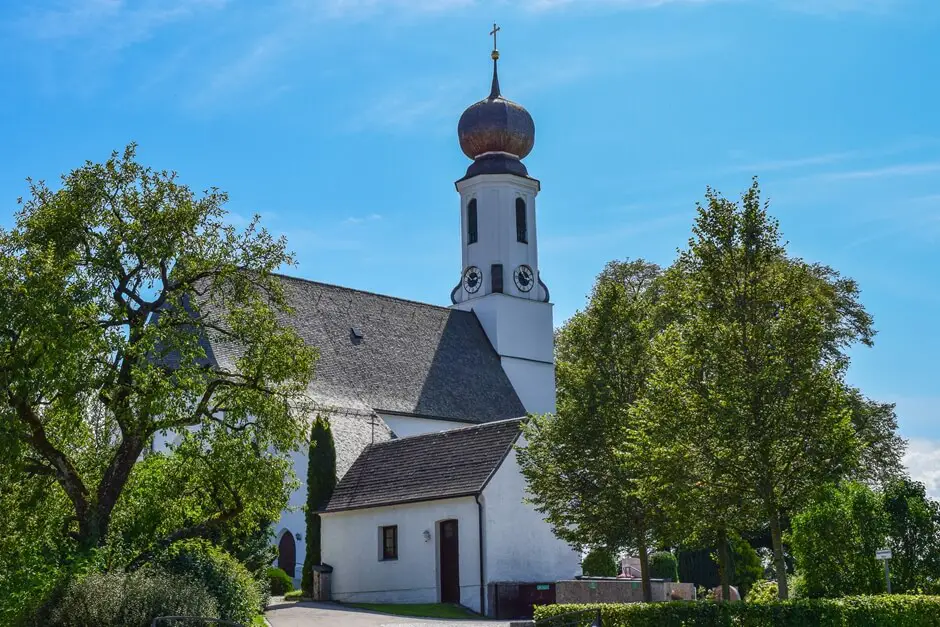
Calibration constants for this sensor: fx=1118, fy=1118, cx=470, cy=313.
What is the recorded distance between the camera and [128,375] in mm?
17203

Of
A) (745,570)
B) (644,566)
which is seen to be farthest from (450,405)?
(644,566)

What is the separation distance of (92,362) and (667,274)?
9612 mm

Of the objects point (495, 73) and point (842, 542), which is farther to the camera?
point (495, 73)

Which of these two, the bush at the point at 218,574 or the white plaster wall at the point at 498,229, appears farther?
the white plaster wall at the point at 498,229

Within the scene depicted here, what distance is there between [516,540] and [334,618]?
5.96 metres

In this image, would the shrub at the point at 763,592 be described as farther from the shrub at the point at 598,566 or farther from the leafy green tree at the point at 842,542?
the shrub at the point at 598,566

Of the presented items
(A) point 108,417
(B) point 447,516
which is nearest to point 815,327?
(A) point 108,417

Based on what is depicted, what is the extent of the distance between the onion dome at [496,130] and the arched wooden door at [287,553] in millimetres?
23422

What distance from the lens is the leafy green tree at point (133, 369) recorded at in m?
15.9

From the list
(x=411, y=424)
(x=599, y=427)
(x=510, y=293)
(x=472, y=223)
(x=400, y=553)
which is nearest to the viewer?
(x=599, y=427)

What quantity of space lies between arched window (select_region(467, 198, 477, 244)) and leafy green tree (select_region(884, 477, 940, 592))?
33823mm

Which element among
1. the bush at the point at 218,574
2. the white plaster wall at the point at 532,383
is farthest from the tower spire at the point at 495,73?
the bush at the point at 218,574

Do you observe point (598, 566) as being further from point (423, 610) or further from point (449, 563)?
point (423, 610)

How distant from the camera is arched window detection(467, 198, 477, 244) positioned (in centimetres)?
5334
